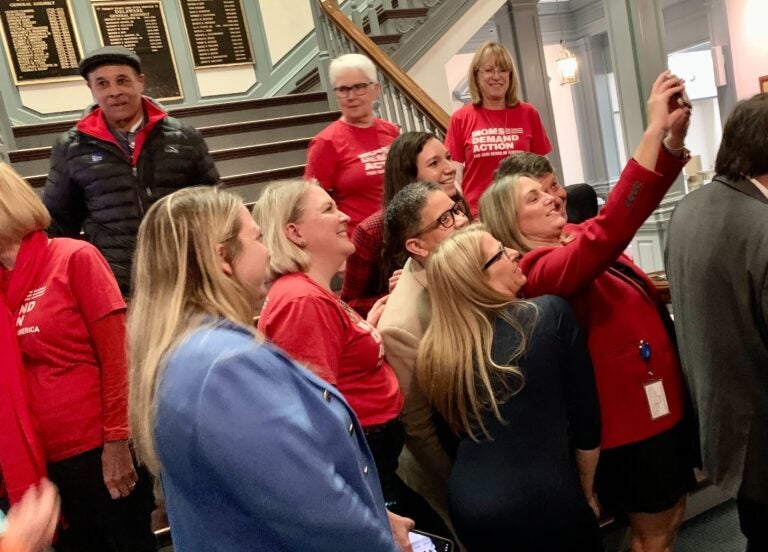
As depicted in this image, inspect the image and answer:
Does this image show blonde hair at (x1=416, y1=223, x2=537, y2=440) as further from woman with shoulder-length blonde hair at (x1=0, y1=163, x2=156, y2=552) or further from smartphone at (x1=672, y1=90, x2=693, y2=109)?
woman with shoulder-length blonde hair at (x1=0, y1=163, x2=156, y2=552)

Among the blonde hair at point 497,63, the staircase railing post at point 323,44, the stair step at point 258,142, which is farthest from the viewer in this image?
the staircase railing post at point 323,44

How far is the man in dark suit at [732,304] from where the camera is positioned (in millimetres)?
1470

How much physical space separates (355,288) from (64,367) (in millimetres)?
947

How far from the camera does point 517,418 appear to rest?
143 centimetres

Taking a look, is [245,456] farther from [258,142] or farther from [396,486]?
[258,142]

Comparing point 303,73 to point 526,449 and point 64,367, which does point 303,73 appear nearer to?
point 64,367

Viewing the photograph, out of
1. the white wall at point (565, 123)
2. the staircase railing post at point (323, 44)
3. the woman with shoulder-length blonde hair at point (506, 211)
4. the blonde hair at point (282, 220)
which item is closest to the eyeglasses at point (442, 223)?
the woman with shoulder-length blonde hair at point (506, 211)

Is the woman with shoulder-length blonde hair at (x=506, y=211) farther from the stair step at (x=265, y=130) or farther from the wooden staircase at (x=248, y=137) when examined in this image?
the stair step at (x=265, y=130)

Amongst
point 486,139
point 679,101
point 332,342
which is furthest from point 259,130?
point 679,101

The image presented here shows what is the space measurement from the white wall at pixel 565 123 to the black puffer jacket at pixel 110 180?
25.8 ft

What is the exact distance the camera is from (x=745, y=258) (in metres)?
1.46

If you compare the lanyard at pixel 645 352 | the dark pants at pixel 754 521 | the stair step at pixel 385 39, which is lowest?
the dark pants at pixel 754 521

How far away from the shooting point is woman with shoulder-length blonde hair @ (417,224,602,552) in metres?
1.42

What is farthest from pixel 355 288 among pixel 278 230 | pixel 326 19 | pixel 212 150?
pixel 326 19
